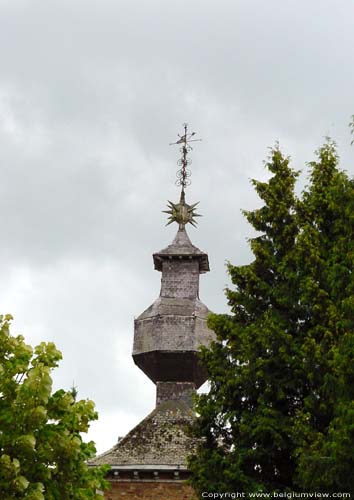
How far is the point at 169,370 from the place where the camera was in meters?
35.3

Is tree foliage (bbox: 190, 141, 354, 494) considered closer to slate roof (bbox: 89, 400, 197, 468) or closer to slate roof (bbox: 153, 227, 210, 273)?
slate roof (bbox: 89, 400, 197, 468)

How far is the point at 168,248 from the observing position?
3797cm

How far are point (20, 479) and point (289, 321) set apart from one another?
9.26 m

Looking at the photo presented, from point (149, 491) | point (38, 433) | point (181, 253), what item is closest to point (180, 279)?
point (181, 253)

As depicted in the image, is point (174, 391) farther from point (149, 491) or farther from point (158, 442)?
point (149, 491)

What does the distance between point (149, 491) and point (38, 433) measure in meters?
14.1

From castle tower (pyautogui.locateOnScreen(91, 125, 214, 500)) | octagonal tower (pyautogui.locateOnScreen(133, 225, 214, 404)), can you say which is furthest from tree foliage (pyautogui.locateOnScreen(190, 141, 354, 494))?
octagonal tower (pyautogui.locateOnScreen(133, 225, 214, 404))

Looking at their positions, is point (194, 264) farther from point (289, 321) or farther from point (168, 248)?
point (289, 321)

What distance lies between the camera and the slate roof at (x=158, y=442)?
103 feet

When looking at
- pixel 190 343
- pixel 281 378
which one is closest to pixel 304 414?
pixel 281 378

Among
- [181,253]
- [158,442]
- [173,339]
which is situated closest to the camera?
[158,442]

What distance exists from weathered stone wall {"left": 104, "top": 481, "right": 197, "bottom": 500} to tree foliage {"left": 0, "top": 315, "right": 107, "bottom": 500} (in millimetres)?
12461

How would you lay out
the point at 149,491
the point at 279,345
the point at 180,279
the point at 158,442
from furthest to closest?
the point at 180,279
the point at 158,442
the point at 149,491
the point at 279,345

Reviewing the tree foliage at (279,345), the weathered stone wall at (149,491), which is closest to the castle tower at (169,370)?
the weathered stone wall at (149,491)
